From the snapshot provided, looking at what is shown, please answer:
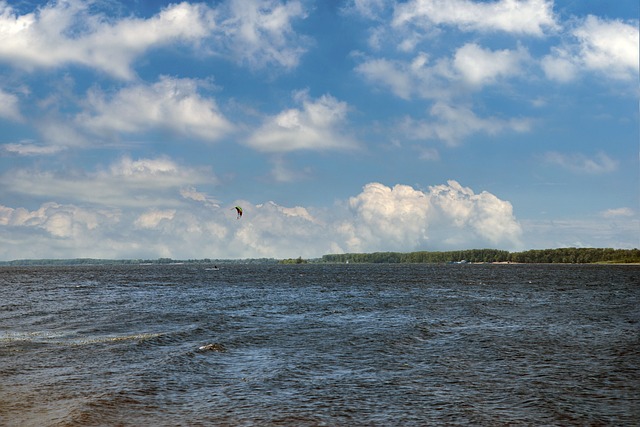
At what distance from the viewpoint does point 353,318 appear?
51281 millimetres

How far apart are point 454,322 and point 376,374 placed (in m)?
22.8

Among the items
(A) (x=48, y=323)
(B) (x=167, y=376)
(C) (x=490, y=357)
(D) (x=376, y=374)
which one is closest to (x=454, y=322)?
(C) (x=490, y=357)

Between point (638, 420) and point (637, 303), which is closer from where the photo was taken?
point (638, 420)

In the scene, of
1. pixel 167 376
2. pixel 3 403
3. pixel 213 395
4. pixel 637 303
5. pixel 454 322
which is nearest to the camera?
pixel 3 403

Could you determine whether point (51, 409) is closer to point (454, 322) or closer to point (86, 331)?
point (86, 331)

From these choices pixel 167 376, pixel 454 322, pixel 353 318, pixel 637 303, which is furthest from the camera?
pixel 637 303

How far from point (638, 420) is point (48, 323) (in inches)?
1749

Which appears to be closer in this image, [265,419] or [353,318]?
[265,419]

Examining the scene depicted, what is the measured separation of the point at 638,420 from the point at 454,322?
28.4m

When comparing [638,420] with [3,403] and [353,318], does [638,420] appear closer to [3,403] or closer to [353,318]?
[3,403]

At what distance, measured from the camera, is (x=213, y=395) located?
74.4 ft

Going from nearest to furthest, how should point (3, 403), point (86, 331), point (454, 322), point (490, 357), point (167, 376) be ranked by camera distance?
point (3, 403), point (167, 376), point (490, 357), point (86, 331), point (454, 322)

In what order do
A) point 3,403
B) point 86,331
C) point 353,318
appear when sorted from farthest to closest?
point 353,318, point 86,331, point 3,403

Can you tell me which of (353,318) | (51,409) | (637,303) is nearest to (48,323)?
(353,318)
